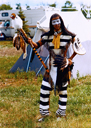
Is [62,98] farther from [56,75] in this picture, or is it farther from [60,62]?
[60,62]

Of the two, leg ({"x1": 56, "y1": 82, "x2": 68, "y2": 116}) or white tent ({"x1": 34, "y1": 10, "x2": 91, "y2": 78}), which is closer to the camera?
leg ({"x1": 56, "y1": 82, "x2": 68, "y2": 116})

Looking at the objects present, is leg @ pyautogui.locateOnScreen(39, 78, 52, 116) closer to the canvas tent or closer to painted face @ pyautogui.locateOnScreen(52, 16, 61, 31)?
painted face @ pyautogui.locateOnScreen(52, 16, 61, 31)

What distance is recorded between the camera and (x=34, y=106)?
15.4ft

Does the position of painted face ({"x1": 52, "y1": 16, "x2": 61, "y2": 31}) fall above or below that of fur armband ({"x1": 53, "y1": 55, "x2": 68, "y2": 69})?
above

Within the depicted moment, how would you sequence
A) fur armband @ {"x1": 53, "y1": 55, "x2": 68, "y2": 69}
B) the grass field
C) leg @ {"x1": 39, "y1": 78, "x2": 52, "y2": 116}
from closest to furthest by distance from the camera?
1. fur armband @ {"x1": 53, "y1": 55, "x2": 68, "y2": 69}
2. leg @ {"x1": 39, "y1": 78, "x2": 52, "y2": 116}
3. the grass field

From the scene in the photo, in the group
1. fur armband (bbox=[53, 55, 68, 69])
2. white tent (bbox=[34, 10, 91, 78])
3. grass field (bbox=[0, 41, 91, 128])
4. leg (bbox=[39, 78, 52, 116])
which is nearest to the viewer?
fur armband (bbox=[53, 55, 68, 69])

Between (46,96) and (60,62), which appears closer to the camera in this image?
(60,62)

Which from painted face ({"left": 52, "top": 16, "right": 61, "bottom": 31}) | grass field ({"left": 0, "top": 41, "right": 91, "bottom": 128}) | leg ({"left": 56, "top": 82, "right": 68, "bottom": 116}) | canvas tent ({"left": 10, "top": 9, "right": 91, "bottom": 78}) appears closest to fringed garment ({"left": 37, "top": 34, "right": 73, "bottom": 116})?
leg ({"left": 56, "top": 82, "right": 68, "bottom": 116})

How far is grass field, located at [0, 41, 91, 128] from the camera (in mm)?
3854

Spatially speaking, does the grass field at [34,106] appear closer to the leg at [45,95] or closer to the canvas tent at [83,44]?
the leg at [45,95]

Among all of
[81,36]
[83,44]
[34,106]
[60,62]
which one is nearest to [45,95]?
[60,62]

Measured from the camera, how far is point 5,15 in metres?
21.0

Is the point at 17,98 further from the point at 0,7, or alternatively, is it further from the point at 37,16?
the point at 0,7

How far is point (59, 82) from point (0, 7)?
63805mm
